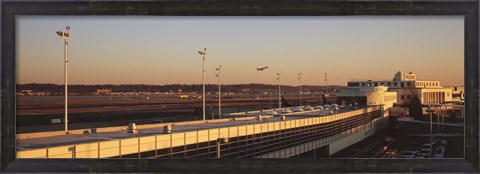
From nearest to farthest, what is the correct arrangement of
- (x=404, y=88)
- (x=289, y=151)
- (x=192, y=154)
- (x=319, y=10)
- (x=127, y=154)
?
(x=319, y=10) → (x=127, y=154) → (x=192, y=154) → (x=289, y=151) → (x=404, y=88)

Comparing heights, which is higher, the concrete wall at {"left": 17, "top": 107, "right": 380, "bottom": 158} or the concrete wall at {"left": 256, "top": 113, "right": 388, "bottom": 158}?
the concrete wall at {"left": 17, "top": 107, "right": 380, "bottom": 158}

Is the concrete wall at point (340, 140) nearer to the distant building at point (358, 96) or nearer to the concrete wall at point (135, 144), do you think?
the concrete wall at point (135, 144)

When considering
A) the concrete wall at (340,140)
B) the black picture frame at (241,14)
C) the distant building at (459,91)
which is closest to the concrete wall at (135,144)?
the black picture frame at (241,14)

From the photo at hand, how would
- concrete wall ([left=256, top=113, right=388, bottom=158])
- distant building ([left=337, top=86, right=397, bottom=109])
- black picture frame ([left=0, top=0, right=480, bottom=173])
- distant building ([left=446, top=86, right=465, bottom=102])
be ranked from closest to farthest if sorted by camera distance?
black picture frame ([left=0, top=0, right=480, bottom=173]), distant building ([left=446, top=86, right=465, bottom=102]), concrete wall ([left=256, top=113, right=388, bottom=158]), distant building ([left=337, top=86, right=397, bottom=109])

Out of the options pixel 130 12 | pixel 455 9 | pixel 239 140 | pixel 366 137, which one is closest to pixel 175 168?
pixel 130 12

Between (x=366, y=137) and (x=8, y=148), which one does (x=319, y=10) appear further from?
(x=366, y=137)

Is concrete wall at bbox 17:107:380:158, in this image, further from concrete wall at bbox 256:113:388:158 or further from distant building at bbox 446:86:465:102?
distant building at bbox 446:86:465:102

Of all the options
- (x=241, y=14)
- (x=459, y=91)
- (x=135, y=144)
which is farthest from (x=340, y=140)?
(x=241, y=14)

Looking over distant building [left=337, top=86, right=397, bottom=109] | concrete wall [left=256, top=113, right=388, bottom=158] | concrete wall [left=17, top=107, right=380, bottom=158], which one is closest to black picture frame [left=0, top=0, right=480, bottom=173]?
concrete wall [left=17, top=107, right=380, bottom=158]
